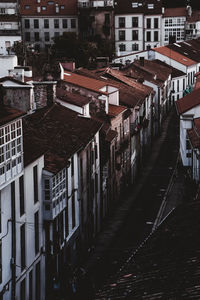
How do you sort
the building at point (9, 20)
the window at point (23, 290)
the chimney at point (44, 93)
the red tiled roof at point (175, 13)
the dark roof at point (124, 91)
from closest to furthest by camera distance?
1. the window at point (23, 290)
2. the chimney at point (44, 93)
3. the dark roof at point (124, 91)
4. the building at point (9, 20)
5. the red tiled roof at point (175, 13)

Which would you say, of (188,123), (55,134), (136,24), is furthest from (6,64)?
(136,24)

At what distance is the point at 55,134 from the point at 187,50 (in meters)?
97.6

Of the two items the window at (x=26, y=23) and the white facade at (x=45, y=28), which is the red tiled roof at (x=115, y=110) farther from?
the window at (x=26, y=23)

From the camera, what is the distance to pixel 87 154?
4869 centimetres

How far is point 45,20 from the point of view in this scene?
15538 centimetres

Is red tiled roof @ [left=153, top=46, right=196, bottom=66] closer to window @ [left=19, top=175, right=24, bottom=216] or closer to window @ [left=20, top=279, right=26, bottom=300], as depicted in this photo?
window @ [left=19, top=175, right=24, bottom=216]

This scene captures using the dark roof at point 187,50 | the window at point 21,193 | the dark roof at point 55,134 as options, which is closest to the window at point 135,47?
the dark roof at point 187,50

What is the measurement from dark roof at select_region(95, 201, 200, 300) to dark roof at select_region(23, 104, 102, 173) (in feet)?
28.9

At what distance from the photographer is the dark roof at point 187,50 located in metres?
133

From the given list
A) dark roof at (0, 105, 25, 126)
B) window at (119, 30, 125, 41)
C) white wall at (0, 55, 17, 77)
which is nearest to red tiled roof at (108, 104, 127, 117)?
white wall at (0, 55, 17, 77)

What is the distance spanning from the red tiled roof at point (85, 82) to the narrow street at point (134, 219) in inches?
359

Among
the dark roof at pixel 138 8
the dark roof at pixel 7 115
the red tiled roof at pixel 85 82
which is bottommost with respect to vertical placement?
the red tiled roof at pixel 85 82

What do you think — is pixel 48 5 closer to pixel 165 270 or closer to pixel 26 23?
pixel 26 23

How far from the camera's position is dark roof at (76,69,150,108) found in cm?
7012
